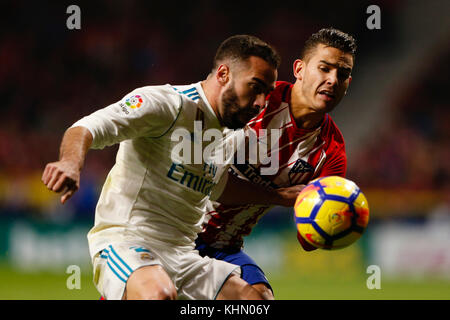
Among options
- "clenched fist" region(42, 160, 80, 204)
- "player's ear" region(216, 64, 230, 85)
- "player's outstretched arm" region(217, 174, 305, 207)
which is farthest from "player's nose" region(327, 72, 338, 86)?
"clenched fist" region(42, 160, 80, 204)

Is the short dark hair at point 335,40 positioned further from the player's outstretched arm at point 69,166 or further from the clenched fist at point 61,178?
the clenched fist at point 61,178

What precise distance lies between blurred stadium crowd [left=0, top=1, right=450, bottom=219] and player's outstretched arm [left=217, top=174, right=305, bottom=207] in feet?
25.2

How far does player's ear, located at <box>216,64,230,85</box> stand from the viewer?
4.04 m

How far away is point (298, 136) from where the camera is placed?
493 centimetres

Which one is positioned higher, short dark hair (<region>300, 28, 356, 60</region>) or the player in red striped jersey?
short dark hair (<region>300, 28, 356, 60</region>)

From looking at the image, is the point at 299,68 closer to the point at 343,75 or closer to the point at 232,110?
the point at 343,75

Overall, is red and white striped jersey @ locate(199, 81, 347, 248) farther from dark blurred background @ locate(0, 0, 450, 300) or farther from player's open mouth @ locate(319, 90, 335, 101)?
dark blurred background @ locate(0, 0, 450, 300)

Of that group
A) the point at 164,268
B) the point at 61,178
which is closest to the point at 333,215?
the point at 164,268

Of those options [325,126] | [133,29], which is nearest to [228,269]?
[325,126]

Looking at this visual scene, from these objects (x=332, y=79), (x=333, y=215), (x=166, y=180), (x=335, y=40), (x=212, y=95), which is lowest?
(x=333, y=215)

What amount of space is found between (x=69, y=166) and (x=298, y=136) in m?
2.28

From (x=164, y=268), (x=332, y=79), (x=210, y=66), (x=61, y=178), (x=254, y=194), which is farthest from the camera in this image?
(x=210, y=66)

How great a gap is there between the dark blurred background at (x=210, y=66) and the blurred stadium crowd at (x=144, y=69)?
0.10 feet

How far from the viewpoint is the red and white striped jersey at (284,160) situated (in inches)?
194
